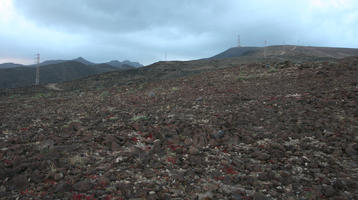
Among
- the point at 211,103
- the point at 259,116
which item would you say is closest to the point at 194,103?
the point at 211,103

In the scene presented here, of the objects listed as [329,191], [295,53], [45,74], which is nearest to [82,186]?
[329,191]

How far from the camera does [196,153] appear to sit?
16.9ft

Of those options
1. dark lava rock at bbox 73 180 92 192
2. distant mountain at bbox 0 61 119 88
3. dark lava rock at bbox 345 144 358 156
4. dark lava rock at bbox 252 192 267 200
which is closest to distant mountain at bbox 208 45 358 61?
distant mountain at bbox 0 61 119 88

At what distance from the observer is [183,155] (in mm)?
5086

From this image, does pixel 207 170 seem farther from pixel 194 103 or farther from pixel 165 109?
pixel 194 103

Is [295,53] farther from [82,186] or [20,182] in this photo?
[20,182]

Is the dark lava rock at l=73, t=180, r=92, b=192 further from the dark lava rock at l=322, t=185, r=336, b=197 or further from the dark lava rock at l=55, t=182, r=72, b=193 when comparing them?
the dark lava rock at l=322, t=185, r=336, b=197

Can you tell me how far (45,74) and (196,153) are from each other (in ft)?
201

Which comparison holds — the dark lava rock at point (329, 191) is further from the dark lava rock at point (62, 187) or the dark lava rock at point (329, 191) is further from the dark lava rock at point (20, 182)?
the dark lava rock at point (20, 182)

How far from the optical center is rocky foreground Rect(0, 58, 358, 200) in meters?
3.71

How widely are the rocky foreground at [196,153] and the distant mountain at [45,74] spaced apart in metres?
45.8

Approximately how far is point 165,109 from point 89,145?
13.9 feet

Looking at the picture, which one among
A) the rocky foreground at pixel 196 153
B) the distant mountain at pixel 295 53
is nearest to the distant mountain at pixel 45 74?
the distant mountain at pixel 295 53

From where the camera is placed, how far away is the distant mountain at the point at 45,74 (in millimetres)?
48481
